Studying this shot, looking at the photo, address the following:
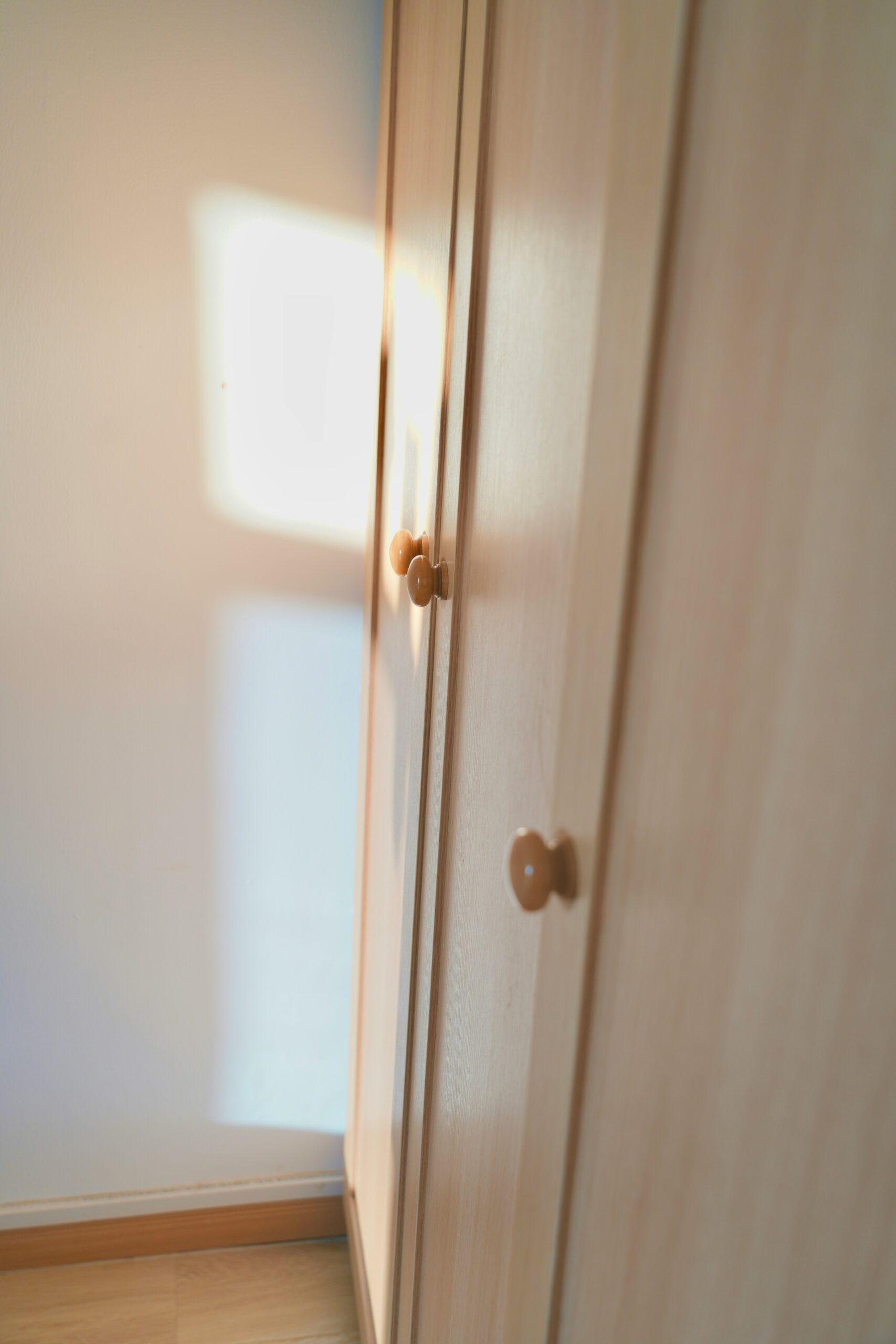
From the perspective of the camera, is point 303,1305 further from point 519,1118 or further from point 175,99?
point 175,99

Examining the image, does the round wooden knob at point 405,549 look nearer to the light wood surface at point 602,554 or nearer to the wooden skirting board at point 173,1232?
the light wood surface at point 602,554

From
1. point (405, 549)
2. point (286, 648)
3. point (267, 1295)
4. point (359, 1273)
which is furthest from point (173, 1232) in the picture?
point (405, 549)

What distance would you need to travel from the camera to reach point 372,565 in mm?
1322

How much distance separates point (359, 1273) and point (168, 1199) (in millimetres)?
371

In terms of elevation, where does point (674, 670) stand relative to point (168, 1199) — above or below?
above

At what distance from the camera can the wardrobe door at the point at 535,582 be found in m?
0.44

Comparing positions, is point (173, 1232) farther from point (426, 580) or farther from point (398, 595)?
point (426, 580)

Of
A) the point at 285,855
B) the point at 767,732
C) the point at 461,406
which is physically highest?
the point at 461,406

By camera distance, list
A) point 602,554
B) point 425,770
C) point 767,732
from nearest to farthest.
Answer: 1. point 767,732
2. point 602,554
3. point 425,770

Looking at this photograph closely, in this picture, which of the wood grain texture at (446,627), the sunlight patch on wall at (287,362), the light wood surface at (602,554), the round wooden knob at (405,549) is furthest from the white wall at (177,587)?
the light wood surface at (602,554)

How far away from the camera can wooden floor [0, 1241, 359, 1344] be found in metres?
1.38

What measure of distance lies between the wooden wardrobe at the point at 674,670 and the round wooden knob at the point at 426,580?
0.04 meters

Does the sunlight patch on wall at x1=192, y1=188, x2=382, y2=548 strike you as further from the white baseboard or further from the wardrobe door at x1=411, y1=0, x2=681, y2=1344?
the white baseboard

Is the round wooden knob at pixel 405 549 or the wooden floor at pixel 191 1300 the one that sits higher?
the round wooden knob at pixel 405 549
